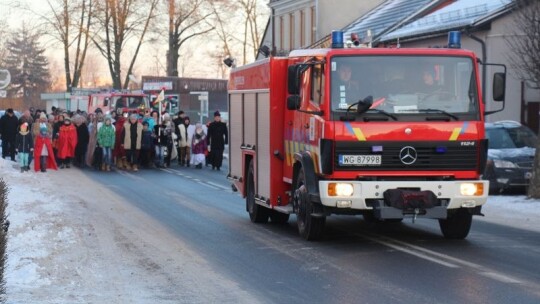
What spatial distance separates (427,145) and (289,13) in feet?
144

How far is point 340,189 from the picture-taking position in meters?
13.1

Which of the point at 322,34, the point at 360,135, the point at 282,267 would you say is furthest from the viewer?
the point at 322,34

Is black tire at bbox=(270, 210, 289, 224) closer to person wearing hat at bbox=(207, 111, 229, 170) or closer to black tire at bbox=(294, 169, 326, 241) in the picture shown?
black tire at bbox=(294, 169, 326, 241)

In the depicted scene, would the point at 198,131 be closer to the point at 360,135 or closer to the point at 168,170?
the point at 168,170

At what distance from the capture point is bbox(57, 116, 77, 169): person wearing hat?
32.8m

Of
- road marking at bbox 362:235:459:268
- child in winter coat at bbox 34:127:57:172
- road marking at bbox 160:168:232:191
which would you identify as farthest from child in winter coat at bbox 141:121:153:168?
road marking at bbox 362:235:459:268

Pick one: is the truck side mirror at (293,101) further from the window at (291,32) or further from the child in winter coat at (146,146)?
the window at (291,32)

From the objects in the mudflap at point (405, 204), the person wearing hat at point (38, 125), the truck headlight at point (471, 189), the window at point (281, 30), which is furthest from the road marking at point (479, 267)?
the window at point (281, 30)

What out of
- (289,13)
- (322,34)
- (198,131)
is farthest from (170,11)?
(198,131)

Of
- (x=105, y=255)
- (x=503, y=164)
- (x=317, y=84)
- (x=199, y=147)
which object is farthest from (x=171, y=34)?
(x=105, y=255)

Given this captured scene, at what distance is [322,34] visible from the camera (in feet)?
171

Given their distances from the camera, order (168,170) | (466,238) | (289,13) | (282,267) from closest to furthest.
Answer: (282,267) → (466,238) → (168,170) → (289,13)

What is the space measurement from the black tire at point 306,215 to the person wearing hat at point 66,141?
19565mm

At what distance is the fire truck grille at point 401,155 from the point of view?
42.7 ft
